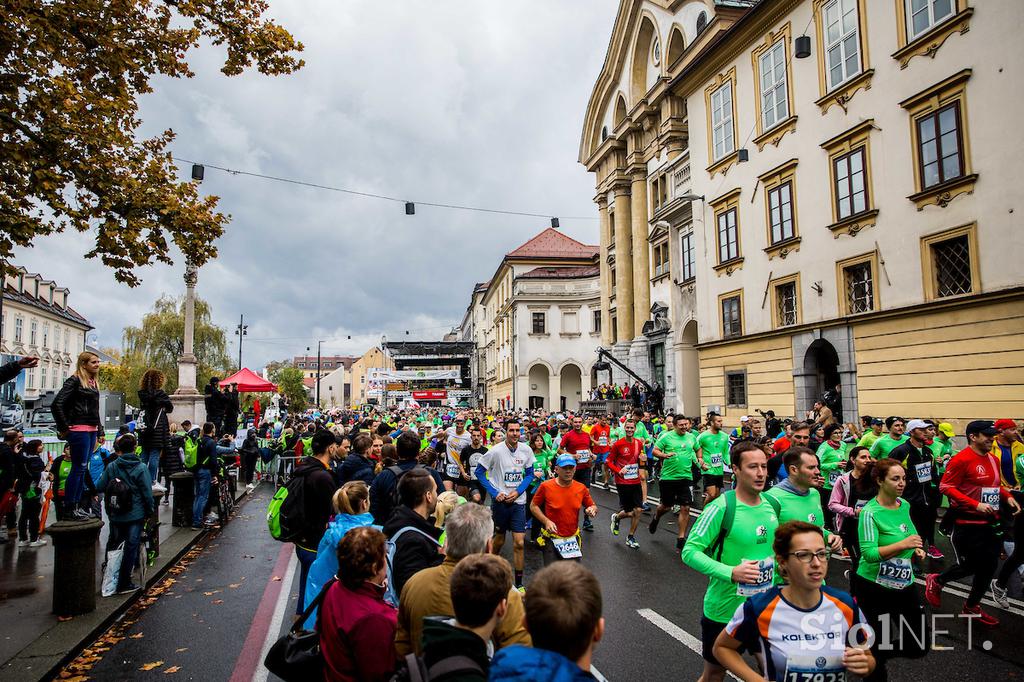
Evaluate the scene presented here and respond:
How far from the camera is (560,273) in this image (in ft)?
196

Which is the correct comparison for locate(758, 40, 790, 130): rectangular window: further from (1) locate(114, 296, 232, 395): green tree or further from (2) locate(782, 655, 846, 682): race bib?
(1) locate(114, 296, 232, 395): green tree

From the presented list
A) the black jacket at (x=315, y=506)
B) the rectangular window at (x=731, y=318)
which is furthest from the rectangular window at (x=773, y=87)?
the black jacket at (x=315, y=506)

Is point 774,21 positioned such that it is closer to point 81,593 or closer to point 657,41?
point 657,41

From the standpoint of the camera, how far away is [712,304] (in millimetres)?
25469

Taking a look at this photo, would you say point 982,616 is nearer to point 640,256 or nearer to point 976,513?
point 976,513

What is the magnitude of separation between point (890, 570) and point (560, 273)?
183ft

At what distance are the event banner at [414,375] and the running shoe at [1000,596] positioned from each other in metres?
79.1

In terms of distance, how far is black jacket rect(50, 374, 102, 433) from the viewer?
7.25 metres

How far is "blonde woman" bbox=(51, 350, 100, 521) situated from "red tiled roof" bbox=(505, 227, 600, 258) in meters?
55.8

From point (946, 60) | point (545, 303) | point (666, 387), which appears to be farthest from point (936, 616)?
point (545, 303)

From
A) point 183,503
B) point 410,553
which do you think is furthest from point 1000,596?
point 183,503

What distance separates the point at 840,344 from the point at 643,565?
43.8 ft

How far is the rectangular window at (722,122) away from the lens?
24.5 m

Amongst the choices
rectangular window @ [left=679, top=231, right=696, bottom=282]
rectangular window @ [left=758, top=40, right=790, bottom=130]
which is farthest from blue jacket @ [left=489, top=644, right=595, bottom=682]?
rectangular window @ [left=679, top=231, right=696, bottom=282]
